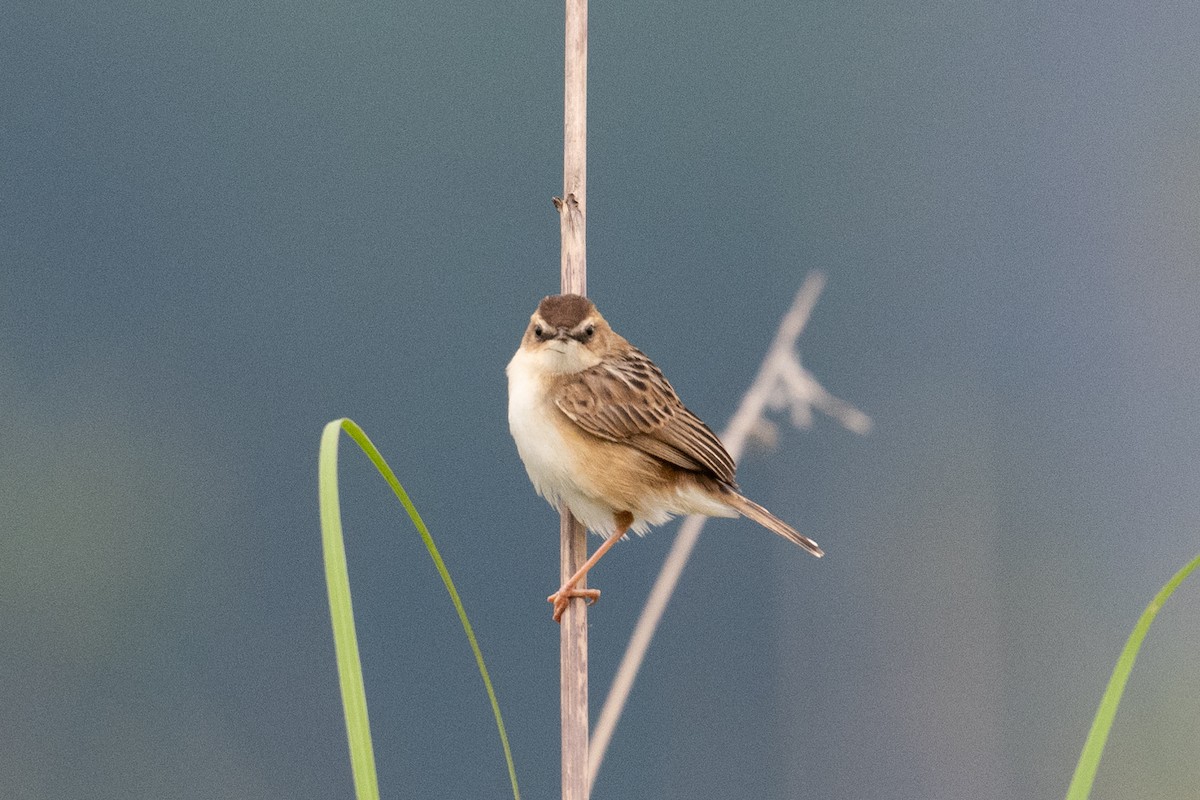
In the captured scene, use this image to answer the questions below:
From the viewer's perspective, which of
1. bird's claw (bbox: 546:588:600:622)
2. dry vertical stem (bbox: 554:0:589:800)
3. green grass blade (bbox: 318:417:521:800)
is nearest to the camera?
green grass blade (bbox: 318:417:521:800)

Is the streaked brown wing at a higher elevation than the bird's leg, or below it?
higher

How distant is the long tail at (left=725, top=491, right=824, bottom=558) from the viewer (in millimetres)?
1925

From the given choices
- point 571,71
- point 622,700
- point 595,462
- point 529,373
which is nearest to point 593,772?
point 622,700

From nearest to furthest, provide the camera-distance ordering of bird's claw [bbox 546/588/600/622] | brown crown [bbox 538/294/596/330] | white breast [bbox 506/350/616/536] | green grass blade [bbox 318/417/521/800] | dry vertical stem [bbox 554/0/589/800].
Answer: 1. green grass blade [bbox 318/417/521/800]
2. dry vertical stem [bbox 554/0/589/800]
3. bird's claw [bbox 546/588/600/622]
4. brown crown [bbox 538/294/596/330]
5. white breast [bbox 506/350/616/536]

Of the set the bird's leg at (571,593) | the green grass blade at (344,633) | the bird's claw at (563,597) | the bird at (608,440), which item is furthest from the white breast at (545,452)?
the green grass blade at (344,633)

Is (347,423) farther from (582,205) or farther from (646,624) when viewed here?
(646,624)

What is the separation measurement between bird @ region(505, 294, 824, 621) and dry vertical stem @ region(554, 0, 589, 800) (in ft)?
0.56

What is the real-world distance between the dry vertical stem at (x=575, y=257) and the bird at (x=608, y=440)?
17 cm

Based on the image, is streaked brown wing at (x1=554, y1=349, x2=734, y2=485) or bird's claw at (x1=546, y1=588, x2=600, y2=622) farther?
streaked brown wing at (x1=554, y1=349, x2=734, y2=485)

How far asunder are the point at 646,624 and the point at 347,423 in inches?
34.4

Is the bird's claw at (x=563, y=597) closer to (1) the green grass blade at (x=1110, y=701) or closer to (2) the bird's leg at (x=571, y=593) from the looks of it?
(2) the bird's leg at (x=571, y=593)

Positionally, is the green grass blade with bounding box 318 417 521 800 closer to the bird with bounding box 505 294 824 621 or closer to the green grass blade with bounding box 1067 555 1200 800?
the green grass blade with bounding box 1067 555 1200 800

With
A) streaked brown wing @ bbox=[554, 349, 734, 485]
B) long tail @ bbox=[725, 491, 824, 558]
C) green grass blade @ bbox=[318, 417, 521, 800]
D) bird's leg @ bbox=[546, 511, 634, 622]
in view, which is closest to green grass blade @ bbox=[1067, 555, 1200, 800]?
green grass blade @ bbox=[318, 417, 521, 800]

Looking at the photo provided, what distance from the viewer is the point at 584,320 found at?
1811mm
